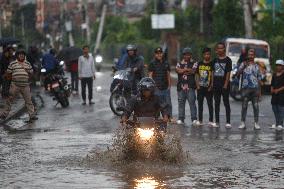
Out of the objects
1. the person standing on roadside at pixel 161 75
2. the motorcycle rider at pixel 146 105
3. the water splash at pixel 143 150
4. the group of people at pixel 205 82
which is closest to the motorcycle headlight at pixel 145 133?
the water splash at pixel 143 150

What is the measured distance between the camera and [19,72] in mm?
20766

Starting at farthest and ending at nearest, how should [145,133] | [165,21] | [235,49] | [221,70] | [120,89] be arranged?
1. [165,21]
2. [235,49]
3. [120,89]
4. [221,70]
5. [145,133]

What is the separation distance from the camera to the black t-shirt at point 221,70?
1923 cm

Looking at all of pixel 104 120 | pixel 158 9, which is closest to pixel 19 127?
pixel 104 120

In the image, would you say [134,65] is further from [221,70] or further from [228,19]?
[228,19]

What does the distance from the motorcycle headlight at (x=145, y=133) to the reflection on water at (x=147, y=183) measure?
Result: 1.20m

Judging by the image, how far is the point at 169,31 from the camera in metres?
65.1

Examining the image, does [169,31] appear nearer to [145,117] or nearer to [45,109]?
[45,109]

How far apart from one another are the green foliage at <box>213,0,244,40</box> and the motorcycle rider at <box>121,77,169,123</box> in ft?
119

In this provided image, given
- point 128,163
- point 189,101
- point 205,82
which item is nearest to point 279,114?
point 205,82

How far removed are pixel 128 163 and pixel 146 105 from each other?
911mm

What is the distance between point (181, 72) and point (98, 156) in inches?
259

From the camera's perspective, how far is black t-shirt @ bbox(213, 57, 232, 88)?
19234 mm

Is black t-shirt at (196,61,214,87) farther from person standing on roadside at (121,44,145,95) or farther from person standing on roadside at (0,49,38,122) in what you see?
person standing on roadside at (0,49,38,122)
